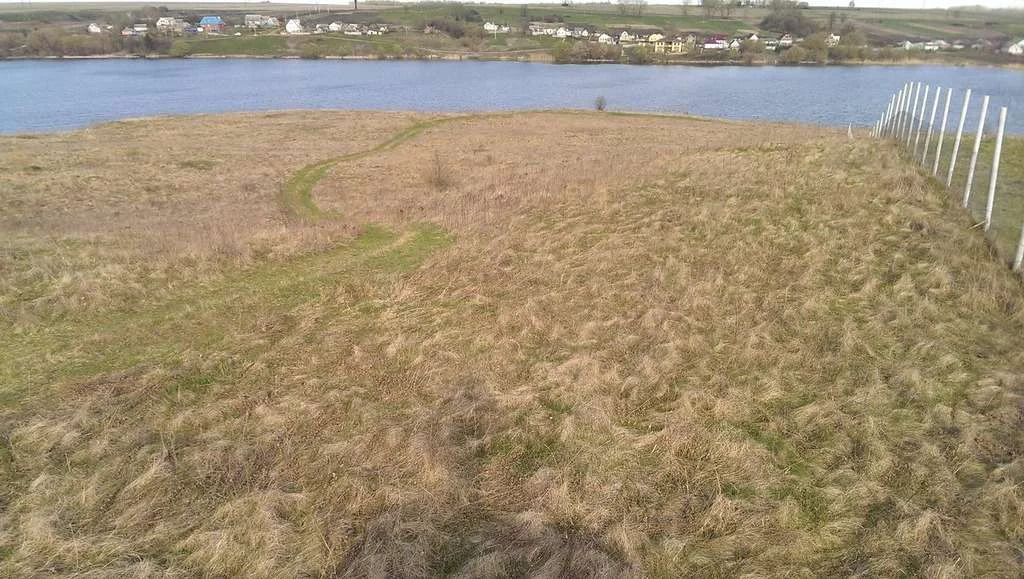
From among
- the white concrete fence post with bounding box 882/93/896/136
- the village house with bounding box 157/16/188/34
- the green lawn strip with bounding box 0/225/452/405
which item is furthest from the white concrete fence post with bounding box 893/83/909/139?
the village house with bounding box 157/16/188/34

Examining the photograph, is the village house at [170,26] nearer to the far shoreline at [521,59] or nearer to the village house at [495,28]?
the far shoreline at [521,59]

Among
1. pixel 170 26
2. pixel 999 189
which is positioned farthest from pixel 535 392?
pixel 170 26

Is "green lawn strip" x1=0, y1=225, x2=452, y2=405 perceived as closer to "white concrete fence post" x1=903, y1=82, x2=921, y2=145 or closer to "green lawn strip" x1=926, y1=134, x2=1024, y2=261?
"green lawn strip" x1=926, y1=134, x2=1024, y2=261

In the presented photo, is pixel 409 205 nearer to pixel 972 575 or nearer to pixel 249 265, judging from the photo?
pixel 249 265

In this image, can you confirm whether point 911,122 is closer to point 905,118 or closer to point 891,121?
point 905,118

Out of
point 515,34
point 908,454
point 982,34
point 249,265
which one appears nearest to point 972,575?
point 908,454
